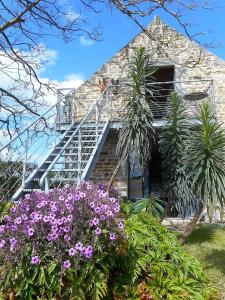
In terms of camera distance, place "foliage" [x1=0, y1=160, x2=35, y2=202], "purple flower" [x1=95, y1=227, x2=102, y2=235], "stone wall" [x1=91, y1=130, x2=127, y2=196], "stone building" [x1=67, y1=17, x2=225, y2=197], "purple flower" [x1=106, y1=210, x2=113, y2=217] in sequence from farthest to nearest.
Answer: "stone wall" [x1=91, y1=130, x2=127, y2=196] → "stone building" [x1=67, y1=17, x2=225, y2=197] → "foliage" [x1=0, y1=160, x2=35, y2=202] → "purple flower" [x1=106, y1=210, x2=113, y2=217] → "purple flower" [x1=95, y1=227, x2=102, y2=235]

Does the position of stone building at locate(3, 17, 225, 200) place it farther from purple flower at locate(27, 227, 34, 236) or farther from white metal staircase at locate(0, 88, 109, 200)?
purple flower at locate(27, 227, 34, 236)

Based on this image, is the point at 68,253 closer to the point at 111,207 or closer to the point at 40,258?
the point at 40,258

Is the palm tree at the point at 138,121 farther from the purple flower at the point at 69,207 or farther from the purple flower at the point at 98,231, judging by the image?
the purple flower at the point at 98,231

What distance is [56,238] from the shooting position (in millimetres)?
3219

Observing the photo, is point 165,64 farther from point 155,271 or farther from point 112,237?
point 112,237

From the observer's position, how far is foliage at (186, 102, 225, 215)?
24.2 ft

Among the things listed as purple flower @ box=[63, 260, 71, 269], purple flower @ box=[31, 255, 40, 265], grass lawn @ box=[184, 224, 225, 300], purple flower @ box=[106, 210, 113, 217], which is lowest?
grass lawn @ box=[184, 224, 225, 300]

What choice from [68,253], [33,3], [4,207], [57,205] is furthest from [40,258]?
[33,3]

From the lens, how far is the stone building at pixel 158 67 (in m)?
12.4

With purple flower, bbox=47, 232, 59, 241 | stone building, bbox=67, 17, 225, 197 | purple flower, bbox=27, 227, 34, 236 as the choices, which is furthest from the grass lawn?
stone building, bbox=67, 17, 225, 197

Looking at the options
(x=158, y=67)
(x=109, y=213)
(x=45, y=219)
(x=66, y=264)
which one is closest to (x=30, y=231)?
(x=45, y=219)

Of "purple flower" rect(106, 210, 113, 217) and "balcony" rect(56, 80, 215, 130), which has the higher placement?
"balcony" rect(56, 80, 215, 130)

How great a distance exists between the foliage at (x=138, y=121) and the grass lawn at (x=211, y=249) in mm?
2159

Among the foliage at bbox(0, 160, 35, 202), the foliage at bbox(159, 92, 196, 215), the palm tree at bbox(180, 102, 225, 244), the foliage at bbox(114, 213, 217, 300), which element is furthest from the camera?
the foliage at bbox(159, 92, 196, 215)
